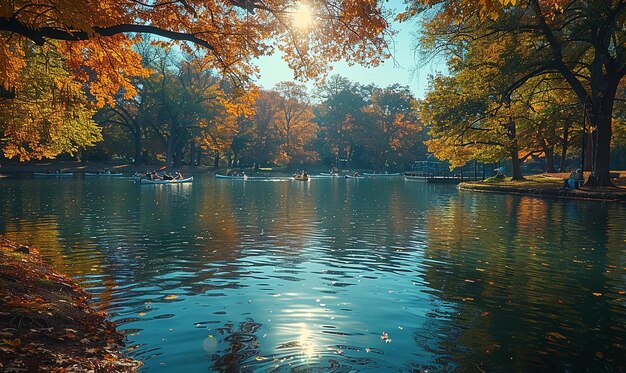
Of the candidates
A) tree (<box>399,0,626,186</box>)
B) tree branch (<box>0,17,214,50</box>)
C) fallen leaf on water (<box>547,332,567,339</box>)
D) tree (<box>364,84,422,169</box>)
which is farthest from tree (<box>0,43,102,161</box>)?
tree (<box>364,84,422,169</box>)

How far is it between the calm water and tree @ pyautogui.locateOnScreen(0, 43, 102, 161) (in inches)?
179

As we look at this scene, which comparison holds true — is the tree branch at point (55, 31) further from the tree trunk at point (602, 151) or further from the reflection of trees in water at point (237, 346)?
the tree trunk at point (602, 151)

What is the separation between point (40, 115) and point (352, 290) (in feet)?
65.1

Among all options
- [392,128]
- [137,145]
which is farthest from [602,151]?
[392,128]

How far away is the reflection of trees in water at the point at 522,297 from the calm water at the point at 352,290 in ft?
0.11

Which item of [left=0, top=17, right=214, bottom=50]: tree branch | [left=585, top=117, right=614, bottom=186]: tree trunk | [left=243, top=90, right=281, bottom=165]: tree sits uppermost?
[left=243, top=90, right=281, bottom=165]: tree

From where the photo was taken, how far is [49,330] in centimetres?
592

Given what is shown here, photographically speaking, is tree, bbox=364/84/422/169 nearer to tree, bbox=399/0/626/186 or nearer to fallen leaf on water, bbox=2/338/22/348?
tree, bbox=399/0/626/186

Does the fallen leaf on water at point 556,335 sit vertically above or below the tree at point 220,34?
below

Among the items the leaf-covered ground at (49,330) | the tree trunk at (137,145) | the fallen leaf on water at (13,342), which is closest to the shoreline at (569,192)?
the leaf-covered ground at (49,330)

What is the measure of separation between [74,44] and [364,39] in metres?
8.68

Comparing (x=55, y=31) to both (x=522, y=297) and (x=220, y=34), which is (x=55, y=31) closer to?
(x=220, y=34)

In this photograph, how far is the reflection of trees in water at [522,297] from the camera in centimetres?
660

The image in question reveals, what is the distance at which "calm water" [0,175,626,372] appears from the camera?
6453 millimetres
